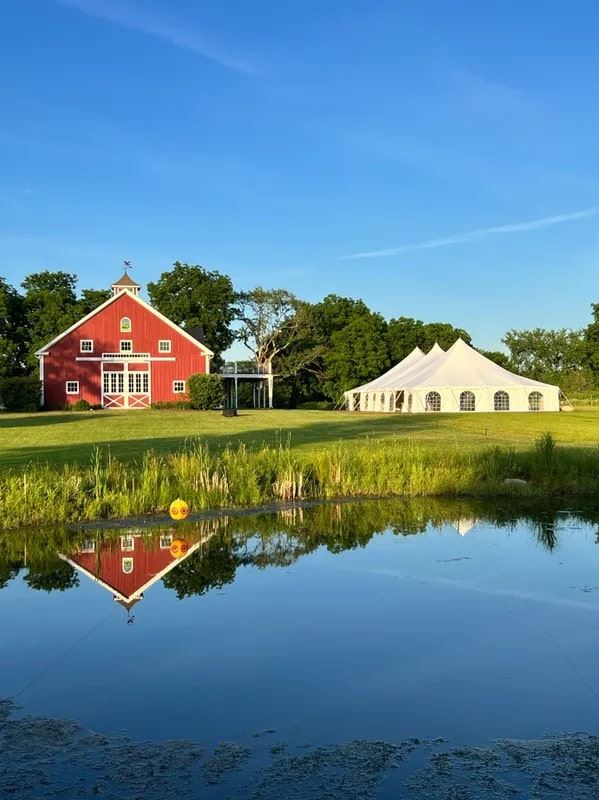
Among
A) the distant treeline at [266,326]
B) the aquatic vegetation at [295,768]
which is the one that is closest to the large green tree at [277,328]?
the distant treeline at [266,326]

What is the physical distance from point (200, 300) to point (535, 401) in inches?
1043

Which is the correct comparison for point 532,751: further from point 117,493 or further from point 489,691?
point 117,493

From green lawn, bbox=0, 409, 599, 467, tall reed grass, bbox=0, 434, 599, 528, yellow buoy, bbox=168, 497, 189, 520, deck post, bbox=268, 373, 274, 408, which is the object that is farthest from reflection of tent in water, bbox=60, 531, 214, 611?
deck post, bbox=268, 373, 274, 408

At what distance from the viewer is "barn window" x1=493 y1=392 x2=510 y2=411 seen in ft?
149

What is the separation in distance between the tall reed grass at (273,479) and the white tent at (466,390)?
93.9ft

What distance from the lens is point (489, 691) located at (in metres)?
5.46

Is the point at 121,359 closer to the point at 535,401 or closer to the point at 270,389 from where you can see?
the point at 270,389

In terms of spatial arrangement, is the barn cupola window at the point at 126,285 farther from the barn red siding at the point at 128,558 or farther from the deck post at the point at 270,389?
the barn red siding at the point at 128,558

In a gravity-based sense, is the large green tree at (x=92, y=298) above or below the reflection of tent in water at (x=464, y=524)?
above

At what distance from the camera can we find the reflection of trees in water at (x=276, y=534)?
9008 mm

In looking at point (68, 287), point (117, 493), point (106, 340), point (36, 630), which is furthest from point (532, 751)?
point (68, 287)

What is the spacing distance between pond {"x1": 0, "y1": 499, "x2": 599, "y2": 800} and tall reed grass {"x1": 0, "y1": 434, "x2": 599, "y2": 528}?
1193 mm

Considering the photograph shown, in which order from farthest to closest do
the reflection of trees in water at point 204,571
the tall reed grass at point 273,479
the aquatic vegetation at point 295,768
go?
the tall reed grass at point 273,479 → the reflection of trees in water at point 204,571 → the aquatic vegetation at point 295,768

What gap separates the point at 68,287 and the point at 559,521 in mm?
51160
